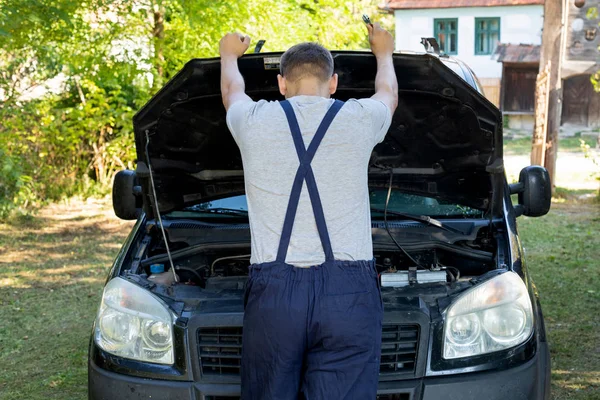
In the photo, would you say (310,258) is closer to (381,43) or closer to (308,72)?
(308,72)

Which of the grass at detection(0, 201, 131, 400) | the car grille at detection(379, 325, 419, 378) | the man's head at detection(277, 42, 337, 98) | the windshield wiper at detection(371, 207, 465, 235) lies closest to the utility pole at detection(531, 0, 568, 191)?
the grass at detection(0, 201, 131, 400)

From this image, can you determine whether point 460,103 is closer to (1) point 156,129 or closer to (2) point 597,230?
(1) point 156,129

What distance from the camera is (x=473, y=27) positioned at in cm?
3950

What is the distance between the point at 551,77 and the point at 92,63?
7600 millimetres

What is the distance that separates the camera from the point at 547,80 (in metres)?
13.9

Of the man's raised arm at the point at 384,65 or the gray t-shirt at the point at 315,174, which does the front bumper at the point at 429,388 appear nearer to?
the gray t-shirt at the point at 315,174

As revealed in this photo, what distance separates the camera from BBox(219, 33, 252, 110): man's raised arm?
11.6 feet

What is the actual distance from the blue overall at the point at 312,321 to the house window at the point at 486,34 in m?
38.0

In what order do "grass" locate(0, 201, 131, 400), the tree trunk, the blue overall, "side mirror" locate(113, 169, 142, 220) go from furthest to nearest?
1. the tree trunk
2. "grass" locate(0, 201, 131, 400)
3. "side mirror" locate(113, 169, 142, 220)
4. the blue overall

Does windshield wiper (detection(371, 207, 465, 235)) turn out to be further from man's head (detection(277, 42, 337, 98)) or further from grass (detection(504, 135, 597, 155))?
grass (detection(504, 135, 597, 155))

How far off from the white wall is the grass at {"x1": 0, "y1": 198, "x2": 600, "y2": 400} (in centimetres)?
2658

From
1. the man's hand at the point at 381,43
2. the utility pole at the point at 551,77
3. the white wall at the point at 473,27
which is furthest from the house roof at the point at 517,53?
the man's hand at the point at 381,43

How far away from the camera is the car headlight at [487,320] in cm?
360

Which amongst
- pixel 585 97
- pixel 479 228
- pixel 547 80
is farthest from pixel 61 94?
pixel 585 97
